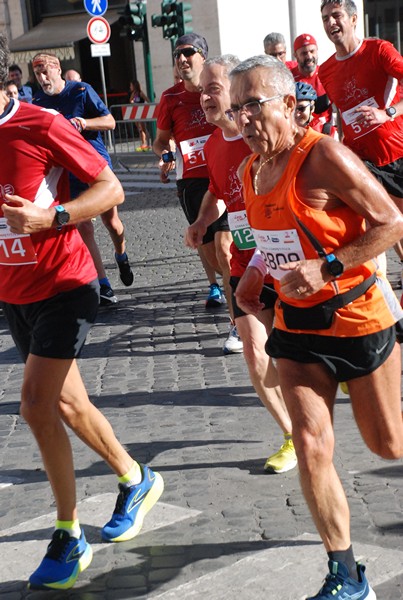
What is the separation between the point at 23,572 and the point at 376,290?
175 centimetres

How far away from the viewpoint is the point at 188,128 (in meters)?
8.57

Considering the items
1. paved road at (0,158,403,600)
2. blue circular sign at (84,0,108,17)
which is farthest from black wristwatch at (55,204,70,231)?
blue circular sign at (84,0,108,17)

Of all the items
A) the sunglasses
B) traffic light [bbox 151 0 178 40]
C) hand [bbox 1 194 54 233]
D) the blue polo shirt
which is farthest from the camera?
traffic light [bbox 151 0 178 40]

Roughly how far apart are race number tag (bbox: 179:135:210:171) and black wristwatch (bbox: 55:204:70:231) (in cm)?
462

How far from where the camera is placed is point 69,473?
4.14m

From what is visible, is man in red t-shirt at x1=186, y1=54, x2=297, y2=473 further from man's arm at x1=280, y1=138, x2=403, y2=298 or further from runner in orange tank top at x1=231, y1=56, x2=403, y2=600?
man's arm at x1=280, y1=138, x2=403, y2=298

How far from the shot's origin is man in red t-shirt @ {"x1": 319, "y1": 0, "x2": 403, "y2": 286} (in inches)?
304

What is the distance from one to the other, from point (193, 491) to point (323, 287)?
164 cm

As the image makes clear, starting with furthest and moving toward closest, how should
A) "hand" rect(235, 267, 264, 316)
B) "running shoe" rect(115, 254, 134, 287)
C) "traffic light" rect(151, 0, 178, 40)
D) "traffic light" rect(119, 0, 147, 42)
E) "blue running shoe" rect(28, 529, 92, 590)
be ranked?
"traffic light" rect(119, 0, 147, 42) → "traffic light" rect(151, 0, 178, 40) → "running shoe" rect(115, 254, 134, 287) → "hand" rect(235, 267, 264, 316) → "blue running shoe" rect(28, 529, 92, 590)

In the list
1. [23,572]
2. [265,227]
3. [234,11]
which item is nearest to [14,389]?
[23,572]

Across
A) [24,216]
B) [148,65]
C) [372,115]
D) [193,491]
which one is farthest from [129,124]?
[24,216]

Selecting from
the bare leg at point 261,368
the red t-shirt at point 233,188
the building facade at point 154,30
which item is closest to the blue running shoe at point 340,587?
the bare leg at point 261,368

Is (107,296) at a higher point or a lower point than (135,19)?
higher

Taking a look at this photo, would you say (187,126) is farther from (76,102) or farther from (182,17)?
(182,17)
